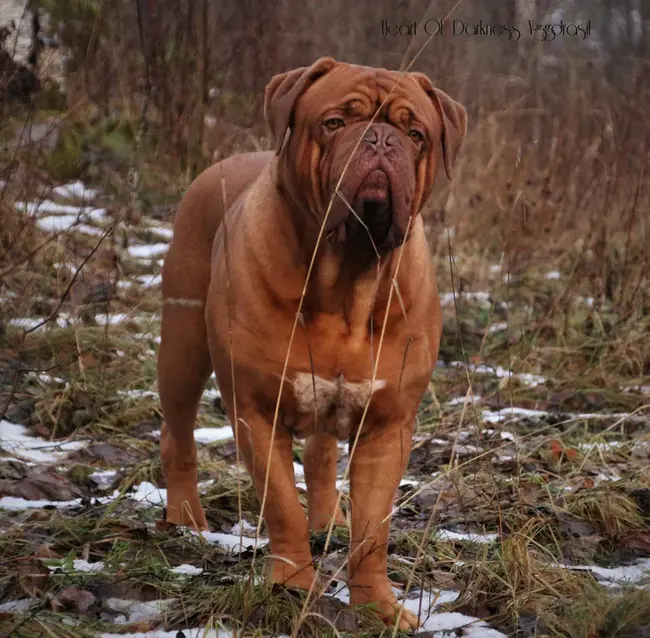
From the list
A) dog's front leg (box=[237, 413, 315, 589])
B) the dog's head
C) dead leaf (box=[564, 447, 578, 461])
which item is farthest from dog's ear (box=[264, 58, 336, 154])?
dead leaf (box=[564, 447, 578, 461])

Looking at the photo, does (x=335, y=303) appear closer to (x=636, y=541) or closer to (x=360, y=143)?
(x=360, y=143)

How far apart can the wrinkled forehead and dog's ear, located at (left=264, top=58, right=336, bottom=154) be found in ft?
0.09

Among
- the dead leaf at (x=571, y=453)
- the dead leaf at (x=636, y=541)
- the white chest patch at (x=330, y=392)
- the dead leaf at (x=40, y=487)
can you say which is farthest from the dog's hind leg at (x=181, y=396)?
the dead leaf at (x=571, y=453)

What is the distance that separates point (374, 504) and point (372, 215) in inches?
31.2

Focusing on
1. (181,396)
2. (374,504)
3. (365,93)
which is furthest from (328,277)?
(181,396)

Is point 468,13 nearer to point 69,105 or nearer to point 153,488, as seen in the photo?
point 69,105

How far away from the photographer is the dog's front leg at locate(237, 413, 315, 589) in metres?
2.78

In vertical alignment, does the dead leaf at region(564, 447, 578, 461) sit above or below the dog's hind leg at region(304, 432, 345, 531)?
below

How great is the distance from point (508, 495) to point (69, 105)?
4628mm

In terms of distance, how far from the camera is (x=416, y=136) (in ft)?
9.15

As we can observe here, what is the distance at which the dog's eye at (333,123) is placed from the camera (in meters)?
2.74

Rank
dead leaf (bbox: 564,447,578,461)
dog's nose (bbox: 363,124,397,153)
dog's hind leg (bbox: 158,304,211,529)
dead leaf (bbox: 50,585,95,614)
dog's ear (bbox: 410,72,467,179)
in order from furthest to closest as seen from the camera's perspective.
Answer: dead leaf (bbox: 564,447,578,461)
dog's hind leg (bbox: 158,304,211,529)
dog's ear (bbox: 410,72,467,179)
dog's nose (bbox: 363,124,397,153)
dead leaf (bbox: 50,585,95,614)

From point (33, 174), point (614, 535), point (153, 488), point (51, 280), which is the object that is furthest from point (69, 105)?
point (614, 535)

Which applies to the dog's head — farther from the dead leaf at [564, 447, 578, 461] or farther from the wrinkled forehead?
the dead leaf at [564, 447, 578, 461]
